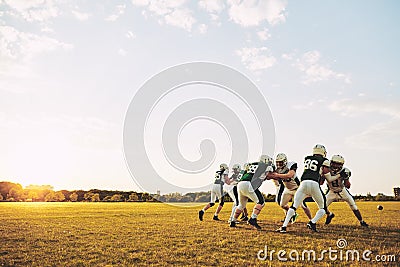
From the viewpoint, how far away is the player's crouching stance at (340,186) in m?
12.4

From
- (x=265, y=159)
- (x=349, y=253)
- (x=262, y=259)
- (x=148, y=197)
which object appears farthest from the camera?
(x=148, y=197)

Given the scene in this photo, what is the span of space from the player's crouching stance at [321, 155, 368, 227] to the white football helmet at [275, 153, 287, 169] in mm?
1413

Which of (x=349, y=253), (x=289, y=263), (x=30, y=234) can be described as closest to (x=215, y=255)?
(x=289, y=263)

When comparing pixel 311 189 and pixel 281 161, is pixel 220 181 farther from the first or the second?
pixel 311 189

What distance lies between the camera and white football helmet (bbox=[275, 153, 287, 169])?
490 inches

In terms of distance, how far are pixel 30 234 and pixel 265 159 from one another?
8.09 m

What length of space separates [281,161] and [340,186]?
7.69 ft

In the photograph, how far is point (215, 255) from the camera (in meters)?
7.79

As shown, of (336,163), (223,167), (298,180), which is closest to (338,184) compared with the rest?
(336,163)

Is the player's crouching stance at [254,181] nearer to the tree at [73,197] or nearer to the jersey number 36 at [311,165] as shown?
the jersey number 36 at [311,165]

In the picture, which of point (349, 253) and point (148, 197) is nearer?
point (349, 253)

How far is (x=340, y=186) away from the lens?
12.8 metres

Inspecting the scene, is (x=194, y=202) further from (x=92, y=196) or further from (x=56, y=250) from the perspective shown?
(x=56, y=250)

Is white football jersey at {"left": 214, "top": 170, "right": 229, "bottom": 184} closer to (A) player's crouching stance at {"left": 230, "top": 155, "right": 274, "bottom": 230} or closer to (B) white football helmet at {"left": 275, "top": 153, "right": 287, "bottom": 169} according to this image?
(A) player's crouching stance at {"left": 230, "top": 155, "right": 274, "bottom": 230}
